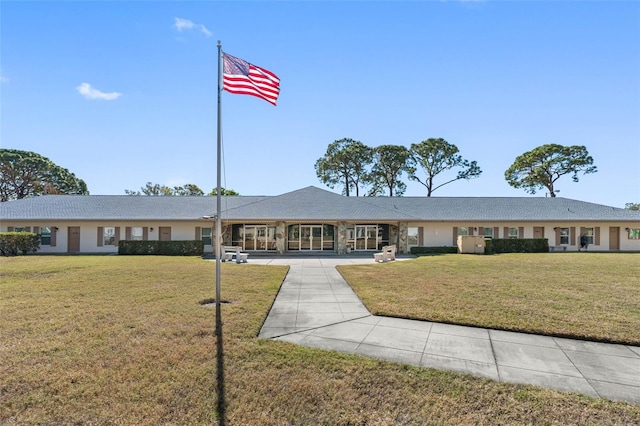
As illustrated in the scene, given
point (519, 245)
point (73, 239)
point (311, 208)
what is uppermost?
point (311, 208)

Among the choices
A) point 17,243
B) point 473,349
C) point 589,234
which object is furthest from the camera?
point 589,234

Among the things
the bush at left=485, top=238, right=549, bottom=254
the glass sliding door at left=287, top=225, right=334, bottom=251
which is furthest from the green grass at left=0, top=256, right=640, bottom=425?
the bush at left=485, top=238, right=549, bottom=254

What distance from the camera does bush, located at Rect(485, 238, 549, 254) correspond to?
948 inches

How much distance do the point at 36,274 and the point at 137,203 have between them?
52.7 ft

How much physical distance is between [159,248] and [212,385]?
66.7ft

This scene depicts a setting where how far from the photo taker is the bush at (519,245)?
2408 centimetres

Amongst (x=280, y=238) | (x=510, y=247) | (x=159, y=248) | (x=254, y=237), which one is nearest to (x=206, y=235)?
(x=159, y=248)

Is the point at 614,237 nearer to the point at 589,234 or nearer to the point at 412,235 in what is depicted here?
the point at 589,234

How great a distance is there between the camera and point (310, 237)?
2477 centimetres

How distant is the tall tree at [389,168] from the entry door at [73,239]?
37205 mm

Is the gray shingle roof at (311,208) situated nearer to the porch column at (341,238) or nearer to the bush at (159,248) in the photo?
the porch column at (341,238)

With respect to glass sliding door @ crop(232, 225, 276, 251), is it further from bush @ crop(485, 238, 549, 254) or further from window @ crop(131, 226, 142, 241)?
bush @ crop(485, 238, 549, 254)

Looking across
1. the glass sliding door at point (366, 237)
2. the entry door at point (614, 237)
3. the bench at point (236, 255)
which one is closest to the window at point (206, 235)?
the bench at point (236, 255)

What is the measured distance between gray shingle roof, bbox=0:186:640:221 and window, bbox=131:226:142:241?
0.89m
